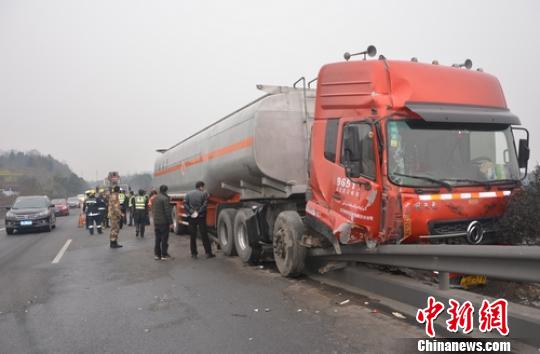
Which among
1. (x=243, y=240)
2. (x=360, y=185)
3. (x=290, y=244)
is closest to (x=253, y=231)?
(x=243, y=240)

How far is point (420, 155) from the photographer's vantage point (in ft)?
17.4

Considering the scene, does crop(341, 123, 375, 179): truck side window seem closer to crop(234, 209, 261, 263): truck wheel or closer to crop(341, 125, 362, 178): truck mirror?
crop(341, 125, 362, 178): truck mirror

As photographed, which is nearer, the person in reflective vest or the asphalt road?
the asphalt road

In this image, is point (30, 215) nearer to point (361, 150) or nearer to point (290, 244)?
point (290, 244)

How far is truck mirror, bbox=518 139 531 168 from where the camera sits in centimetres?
574

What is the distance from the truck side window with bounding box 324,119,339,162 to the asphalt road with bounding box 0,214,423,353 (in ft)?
6.47

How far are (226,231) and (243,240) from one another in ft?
3.93

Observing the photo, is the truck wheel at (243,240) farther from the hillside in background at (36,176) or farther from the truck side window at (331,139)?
the hillside in background at (36,176)

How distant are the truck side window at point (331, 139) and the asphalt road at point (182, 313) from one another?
6.47ft

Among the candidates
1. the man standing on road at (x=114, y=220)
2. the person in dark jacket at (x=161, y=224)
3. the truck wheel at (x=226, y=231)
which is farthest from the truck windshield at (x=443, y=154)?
the man standing on road at (x=114, y=220)

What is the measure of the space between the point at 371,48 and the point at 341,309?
3.48 m

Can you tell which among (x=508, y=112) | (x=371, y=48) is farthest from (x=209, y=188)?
(x=508, y=112)

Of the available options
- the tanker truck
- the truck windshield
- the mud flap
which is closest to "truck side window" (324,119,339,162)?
the tanker truck

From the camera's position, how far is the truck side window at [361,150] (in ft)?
17.8
